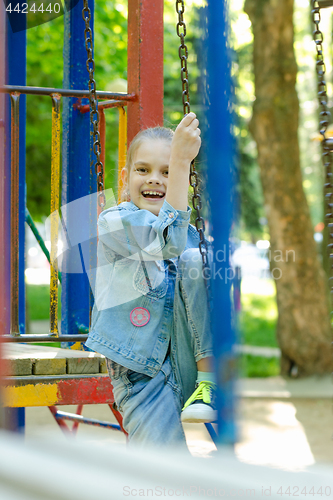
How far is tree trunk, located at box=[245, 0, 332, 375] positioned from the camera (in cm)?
789

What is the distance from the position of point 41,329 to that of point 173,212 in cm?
1128

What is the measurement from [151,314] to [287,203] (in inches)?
250

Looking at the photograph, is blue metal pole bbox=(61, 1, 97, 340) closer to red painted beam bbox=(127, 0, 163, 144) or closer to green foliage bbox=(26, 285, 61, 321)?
red painted beam bbox=(127, 0, 163, 144)

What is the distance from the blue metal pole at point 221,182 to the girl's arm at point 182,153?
58cm

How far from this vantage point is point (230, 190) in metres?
0.95

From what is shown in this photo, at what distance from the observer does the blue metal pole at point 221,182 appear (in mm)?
940

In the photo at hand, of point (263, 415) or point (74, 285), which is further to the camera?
point (263, 415)

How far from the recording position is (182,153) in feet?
5.22

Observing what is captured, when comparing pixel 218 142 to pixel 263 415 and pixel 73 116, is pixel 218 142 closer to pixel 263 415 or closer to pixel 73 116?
pixel 73 116

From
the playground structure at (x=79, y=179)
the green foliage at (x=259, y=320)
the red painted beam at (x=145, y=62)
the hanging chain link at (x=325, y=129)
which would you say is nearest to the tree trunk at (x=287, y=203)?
the green foliage at (x=259, y=320)

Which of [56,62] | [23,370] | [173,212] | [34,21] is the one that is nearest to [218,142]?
[173,212]

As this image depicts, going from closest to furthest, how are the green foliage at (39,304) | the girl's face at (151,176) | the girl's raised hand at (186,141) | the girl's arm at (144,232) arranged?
the girl's raised hand at (186,141) < the girl's arm at (144,232) < the girl's face at (151,176) < the green foliage at (39,304)

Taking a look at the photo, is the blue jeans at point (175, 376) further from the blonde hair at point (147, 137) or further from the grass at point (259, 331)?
the grass at point (259, 331)

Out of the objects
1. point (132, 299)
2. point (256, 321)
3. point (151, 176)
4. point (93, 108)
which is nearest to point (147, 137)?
point (151, 176)
